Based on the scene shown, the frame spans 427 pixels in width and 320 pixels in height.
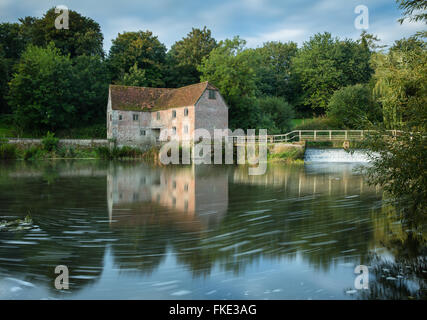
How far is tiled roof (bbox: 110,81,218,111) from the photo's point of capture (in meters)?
41.6

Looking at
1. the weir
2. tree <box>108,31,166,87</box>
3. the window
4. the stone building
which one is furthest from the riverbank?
tree <box>108,31,166,87</box>

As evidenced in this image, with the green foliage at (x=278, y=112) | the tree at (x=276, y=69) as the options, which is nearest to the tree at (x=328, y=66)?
the tree at (x=276, y=69)

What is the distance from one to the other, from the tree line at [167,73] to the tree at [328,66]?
16 centimetres

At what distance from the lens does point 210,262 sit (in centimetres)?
626

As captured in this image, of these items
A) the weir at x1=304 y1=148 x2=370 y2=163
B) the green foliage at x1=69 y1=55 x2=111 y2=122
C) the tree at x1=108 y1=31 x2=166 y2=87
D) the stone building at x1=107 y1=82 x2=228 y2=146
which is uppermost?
the tree at x1=108 y1=31 x2=166 y2=87

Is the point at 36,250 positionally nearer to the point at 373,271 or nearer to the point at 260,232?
the point at 260,232

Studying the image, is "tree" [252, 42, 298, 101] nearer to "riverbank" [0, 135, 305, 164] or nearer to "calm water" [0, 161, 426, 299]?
"riverbank" [0, 135, 305, 164]

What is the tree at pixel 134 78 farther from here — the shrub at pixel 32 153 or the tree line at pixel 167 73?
the shrub at pixel 32 153

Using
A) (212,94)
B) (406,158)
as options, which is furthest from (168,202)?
(212,94)

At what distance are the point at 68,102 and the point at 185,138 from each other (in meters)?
19.8

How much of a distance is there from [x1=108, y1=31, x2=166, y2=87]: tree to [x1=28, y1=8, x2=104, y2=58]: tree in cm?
365

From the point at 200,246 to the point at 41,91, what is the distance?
4488 centimetres

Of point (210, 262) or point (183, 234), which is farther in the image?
point (183, 234)

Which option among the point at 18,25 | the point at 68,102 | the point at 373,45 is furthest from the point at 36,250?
the point at 373,45
